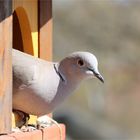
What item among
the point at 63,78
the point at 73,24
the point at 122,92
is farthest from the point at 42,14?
the point at 122,92

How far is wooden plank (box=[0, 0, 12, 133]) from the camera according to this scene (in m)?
1.99

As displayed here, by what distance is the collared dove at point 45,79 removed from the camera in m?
2.06

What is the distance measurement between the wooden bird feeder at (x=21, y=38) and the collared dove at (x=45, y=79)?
0.07 metres

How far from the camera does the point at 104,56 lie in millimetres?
8422

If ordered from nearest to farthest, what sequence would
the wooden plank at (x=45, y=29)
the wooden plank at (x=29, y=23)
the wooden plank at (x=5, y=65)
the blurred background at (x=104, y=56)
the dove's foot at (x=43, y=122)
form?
the wooden plank at (x=5, y=65) → the dove's foot at (x=43, y=122) → the wooden plank at (x=29, y=23) → the wooden plank at (x=45, y=29) → the blurred background at (x=104, y=56)

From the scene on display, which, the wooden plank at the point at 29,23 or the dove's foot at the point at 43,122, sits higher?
the wooden plank at the point at 29,23

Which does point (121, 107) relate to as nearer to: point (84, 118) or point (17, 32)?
point (84, 118)

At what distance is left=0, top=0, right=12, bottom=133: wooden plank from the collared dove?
0.06 meters

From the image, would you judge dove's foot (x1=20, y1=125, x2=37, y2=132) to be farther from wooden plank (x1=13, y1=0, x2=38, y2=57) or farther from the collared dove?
wooden plank (x1=13, y1=0, x2=38, y2=57)

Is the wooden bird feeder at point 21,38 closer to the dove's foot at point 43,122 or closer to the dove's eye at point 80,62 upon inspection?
the dove's foot at point 43,122

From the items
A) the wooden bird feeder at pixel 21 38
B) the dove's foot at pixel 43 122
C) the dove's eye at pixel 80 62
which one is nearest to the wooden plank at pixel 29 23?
the wooden bird feeder at pixel 21 38

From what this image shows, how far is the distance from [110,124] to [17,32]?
21.6 feet

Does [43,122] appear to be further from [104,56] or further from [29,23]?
[104,56]

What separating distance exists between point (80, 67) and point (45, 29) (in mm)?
666
